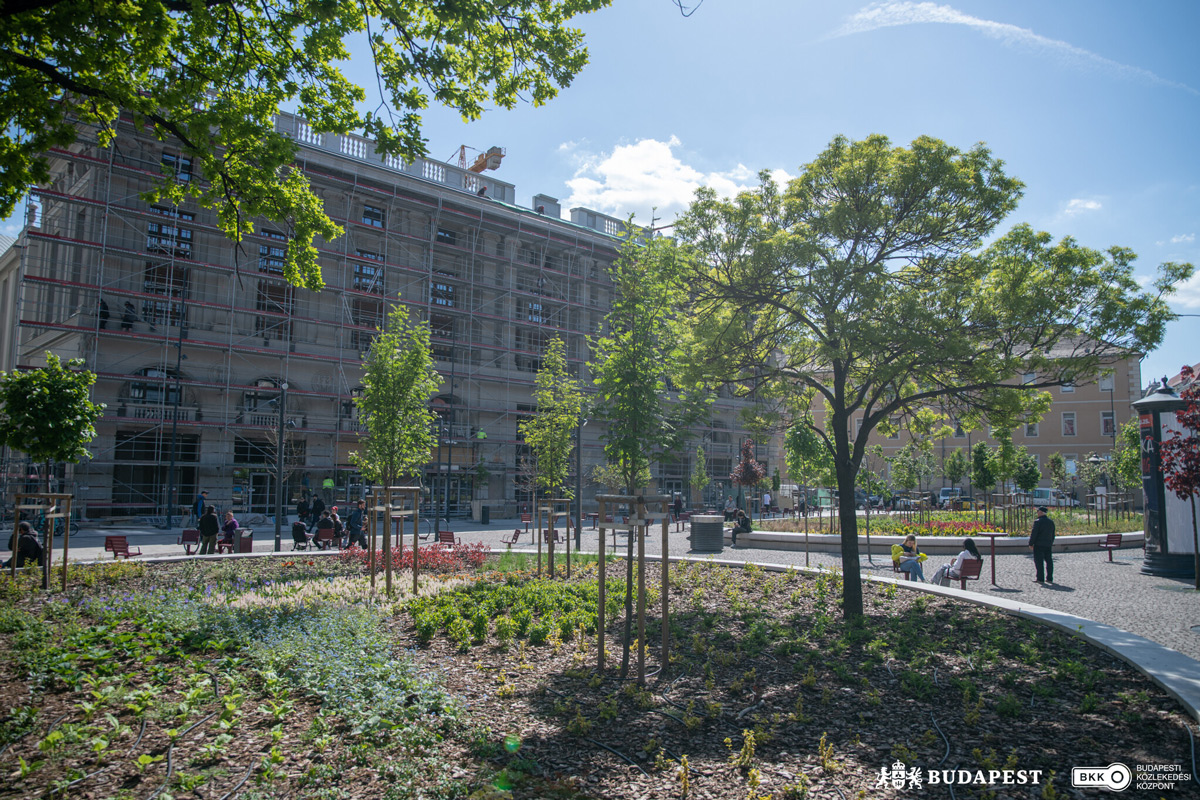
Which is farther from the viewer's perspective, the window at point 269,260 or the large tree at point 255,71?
the window at point 269,260

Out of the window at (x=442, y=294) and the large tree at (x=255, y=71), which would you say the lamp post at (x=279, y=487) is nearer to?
the large tree at (x=255, y=71)

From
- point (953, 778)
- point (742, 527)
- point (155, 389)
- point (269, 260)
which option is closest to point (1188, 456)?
point (953, 778)

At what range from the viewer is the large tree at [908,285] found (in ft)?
29.8

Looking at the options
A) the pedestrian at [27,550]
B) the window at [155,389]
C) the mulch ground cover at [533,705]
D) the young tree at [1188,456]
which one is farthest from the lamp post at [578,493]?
the window at [155,389]

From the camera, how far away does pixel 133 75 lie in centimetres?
739

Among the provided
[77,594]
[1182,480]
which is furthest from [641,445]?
[1182,480]

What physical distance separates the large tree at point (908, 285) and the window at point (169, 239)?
1040 inches

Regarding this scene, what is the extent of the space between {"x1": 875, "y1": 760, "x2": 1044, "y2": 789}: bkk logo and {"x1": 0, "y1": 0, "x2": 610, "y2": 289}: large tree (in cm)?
700

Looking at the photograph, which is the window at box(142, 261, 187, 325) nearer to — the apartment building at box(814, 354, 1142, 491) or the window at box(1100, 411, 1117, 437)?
the apartment building at box(814, 354, 1142, 491)

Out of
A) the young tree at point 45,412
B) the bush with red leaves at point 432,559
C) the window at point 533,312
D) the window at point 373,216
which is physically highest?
the window at point 373,216

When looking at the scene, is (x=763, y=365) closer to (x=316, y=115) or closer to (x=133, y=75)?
(x=316, y=115)

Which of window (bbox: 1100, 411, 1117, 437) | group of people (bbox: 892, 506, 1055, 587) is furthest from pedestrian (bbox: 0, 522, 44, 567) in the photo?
window (bbox: 1100, 411, 1117, 437)

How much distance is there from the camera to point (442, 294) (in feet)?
120

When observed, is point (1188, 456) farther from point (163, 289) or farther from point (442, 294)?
point (163, 289)
